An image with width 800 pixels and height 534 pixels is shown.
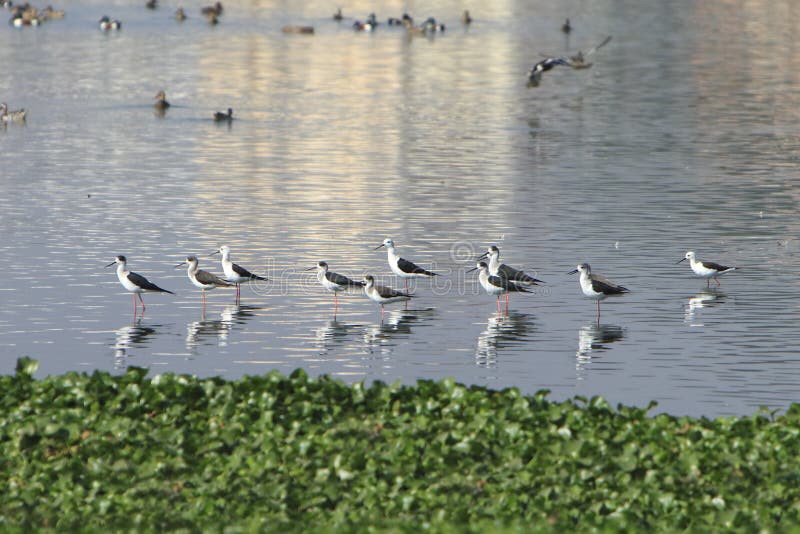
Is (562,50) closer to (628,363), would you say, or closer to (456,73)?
(456,73)

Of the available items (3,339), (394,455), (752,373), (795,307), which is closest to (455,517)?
(394,455)

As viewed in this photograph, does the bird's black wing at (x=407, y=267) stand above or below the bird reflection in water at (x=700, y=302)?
above

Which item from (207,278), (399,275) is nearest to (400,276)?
(399,275)

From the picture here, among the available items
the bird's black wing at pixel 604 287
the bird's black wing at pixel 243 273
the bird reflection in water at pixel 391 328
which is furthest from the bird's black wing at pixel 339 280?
the bird's black wing at pixel 604 287

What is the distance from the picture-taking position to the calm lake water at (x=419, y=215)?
22.8 meters

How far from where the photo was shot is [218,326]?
82.1 feet

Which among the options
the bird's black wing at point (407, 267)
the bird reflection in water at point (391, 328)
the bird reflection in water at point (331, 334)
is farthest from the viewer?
the bird's black wing at point (407, 267)

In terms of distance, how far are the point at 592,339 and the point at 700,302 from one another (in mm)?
3939

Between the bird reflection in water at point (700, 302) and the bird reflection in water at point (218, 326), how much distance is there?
788 centimetres

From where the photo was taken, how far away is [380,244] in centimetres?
3253

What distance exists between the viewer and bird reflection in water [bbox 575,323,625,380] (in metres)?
22.5

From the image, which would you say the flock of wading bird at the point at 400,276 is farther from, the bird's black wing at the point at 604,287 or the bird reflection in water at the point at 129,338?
the bird reflection in water at the point at 129,338

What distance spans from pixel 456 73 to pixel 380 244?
52.6 metres

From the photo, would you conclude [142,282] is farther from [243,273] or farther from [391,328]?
[391,328]
